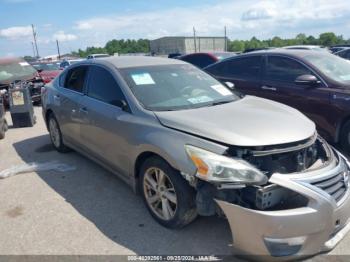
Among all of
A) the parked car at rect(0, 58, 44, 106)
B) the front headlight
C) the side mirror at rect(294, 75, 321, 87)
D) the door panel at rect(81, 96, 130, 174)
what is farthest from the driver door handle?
the parked car at rect(0, 58, 44, 106)

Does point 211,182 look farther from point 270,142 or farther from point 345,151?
point 345,151

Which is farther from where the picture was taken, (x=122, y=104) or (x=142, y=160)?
(x=122, y=104)

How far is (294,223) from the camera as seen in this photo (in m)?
2.66

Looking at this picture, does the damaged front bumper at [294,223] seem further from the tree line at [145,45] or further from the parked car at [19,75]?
the tree line at [145,45]

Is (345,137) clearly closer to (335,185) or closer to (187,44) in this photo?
(335,185)

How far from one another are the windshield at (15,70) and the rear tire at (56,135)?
5619mm

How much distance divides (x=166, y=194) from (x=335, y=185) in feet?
4.79

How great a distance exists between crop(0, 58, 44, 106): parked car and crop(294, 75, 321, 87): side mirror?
8208mm

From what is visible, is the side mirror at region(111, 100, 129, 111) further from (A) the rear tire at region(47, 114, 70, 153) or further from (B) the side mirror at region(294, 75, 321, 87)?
(B) the side mirror at region(294, 75, 321, 87)

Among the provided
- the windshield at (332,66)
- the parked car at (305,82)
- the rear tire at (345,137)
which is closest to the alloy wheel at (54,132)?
the parked car at (305,82)

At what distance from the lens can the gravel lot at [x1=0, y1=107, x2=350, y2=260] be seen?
3.31 m

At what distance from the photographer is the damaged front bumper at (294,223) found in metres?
2.66

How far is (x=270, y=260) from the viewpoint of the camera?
276 centimetres

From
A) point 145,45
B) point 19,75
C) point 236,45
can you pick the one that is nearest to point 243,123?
point 19,75
